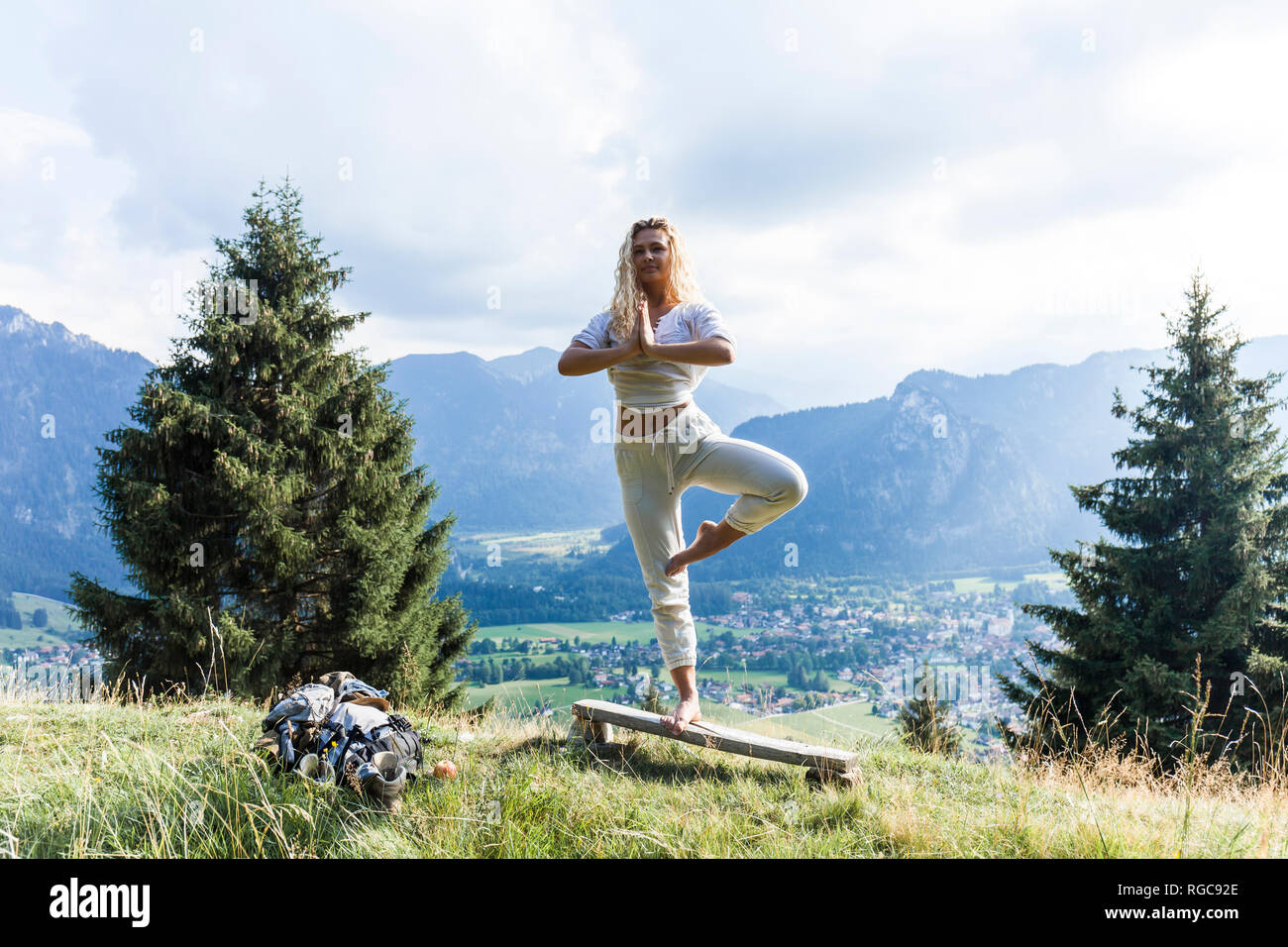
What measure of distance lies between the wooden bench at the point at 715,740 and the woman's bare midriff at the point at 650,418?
183 centimetres

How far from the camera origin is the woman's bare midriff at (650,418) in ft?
12.5

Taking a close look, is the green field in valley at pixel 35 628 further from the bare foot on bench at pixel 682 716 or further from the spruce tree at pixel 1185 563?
the bare foot on bench at pixel 682 716

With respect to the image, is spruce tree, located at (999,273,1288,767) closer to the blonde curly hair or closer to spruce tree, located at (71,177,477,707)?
the blonde curly hair

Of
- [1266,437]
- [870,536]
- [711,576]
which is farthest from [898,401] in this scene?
[1266,437]

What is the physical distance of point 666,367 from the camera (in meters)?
3.79

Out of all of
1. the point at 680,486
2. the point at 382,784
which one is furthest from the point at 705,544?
the point at 382,784

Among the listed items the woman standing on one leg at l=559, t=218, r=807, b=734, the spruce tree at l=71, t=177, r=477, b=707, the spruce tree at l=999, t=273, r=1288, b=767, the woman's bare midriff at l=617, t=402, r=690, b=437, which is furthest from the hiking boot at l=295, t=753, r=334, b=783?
A: the spruce tree at l=999, t=273, r=1288, b=767

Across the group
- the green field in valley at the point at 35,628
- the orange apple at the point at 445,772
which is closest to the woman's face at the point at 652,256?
the orange apple at the point at 445,772

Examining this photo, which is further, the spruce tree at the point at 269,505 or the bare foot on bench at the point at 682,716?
the spruce tree at the point at 269,505

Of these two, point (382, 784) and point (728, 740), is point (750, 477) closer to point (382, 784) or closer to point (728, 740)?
point (728, 740)

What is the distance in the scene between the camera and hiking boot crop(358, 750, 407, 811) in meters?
2.90

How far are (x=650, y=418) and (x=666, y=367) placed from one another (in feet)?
0.99

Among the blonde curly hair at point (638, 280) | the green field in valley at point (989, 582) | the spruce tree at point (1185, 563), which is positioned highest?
the blonde curly hair at point (638, 280)
